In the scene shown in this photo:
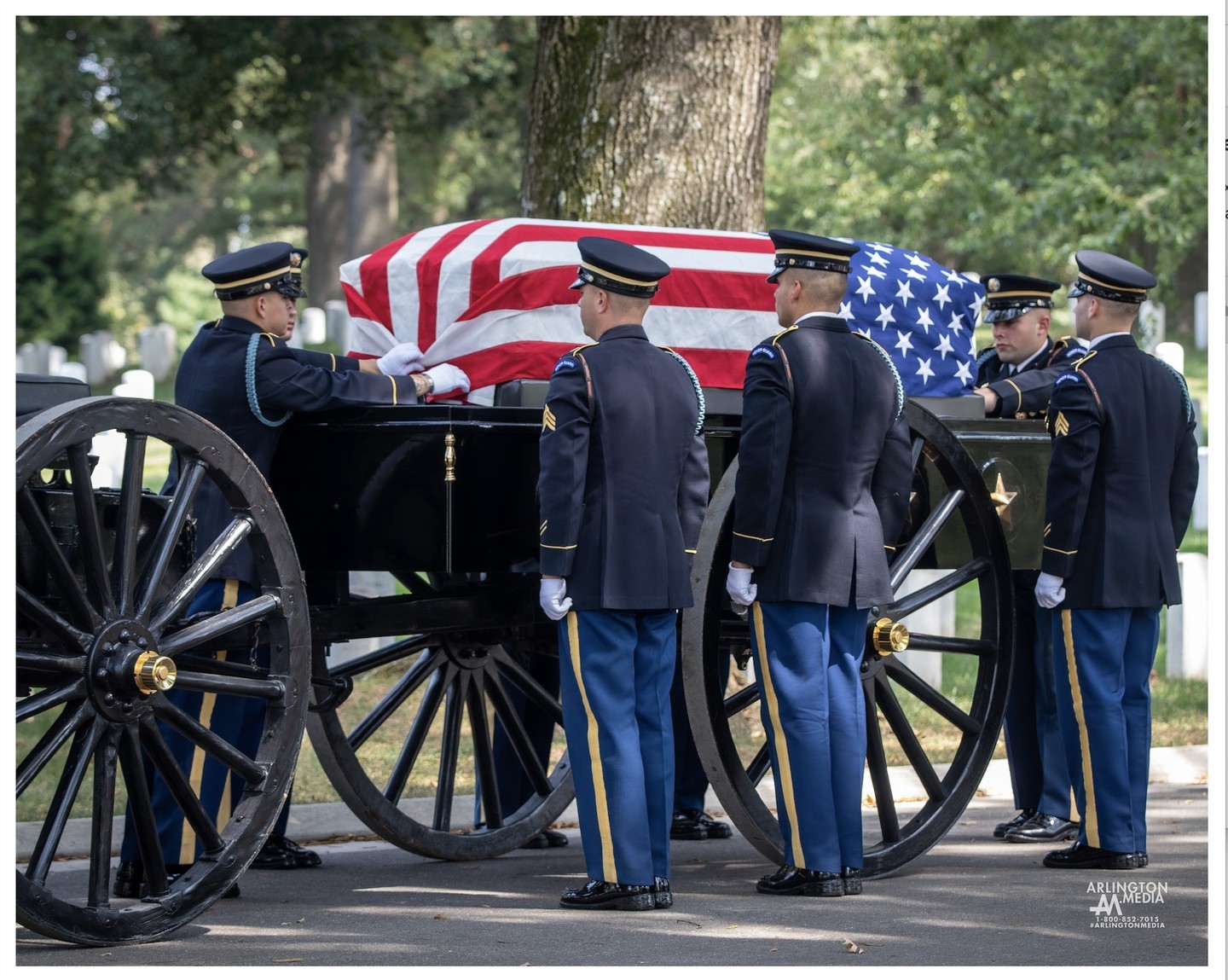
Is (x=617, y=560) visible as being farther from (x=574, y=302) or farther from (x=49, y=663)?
(x=49, y=663)

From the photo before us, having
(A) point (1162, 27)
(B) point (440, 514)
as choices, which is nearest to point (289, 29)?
(A) point (1162, 27)

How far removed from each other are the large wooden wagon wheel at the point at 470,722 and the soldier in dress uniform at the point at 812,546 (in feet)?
2.77

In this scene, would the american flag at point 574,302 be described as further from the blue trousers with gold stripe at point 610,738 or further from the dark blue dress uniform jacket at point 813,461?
the blue trousers with gold stripe at point 610,738

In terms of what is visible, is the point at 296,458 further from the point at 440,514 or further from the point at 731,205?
the point at 731,205

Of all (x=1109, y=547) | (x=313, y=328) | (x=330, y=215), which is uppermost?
(x=330, y=215)

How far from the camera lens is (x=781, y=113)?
83.7ft

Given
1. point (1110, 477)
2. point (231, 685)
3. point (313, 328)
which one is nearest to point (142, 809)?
point (231, 685)

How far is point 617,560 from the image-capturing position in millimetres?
4887

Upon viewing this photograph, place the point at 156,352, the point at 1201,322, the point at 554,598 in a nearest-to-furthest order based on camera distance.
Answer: the point at 554,598 < the point at 156,352 < the point at 1201,322

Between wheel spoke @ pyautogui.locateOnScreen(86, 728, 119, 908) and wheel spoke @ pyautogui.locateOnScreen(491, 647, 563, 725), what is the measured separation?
1.93 metres

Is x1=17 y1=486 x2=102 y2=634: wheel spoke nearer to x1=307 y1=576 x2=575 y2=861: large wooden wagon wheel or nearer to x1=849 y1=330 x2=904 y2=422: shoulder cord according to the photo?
x1=307 y1=576 x2=575 y2=861: large wooden wagon wheel

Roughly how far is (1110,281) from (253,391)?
275 cm

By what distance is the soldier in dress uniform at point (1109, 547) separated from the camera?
5.63m
